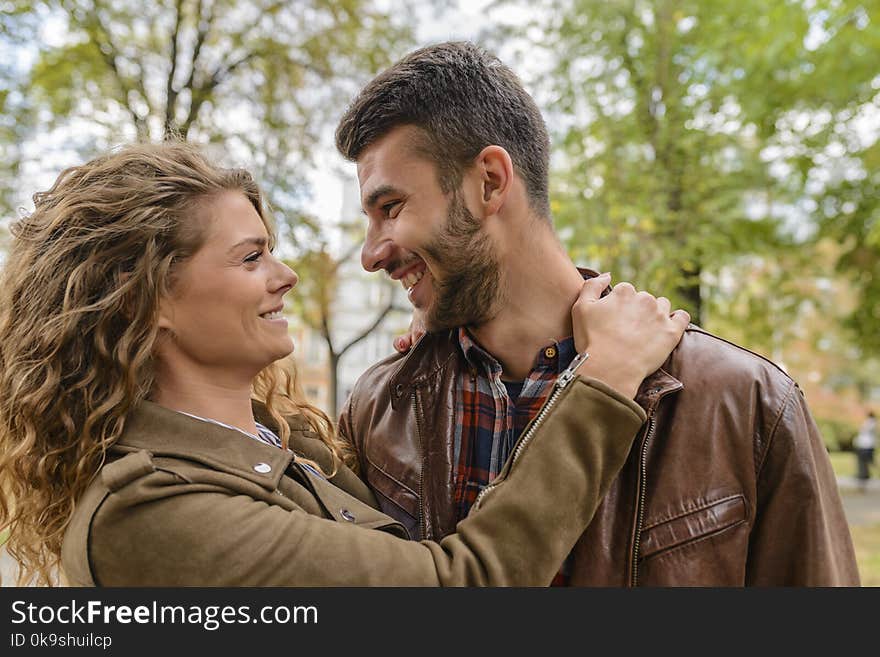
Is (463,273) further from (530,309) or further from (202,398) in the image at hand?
(202,398)

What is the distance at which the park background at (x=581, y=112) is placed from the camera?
8570 mm

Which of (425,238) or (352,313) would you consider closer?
(425,238)

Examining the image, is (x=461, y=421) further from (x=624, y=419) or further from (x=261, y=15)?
(x=261, y=15)

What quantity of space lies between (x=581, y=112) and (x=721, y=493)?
8.71 metres

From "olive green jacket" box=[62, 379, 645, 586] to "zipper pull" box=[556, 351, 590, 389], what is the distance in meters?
0.04

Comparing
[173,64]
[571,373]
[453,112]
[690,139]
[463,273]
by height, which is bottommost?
[571,373]

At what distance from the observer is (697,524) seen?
Answer: 6.30 ft

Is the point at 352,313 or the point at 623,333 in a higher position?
the point at 352,313

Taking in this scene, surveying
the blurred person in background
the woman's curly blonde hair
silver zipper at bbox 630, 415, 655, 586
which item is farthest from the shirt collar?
the blurred person in background

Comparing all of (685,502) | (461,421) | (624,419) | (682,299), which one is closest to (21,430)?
(461,421)

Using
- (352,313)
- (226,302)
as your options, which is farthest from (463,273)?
(352,313)

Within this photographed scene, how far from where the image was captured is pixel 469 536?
1.81 m

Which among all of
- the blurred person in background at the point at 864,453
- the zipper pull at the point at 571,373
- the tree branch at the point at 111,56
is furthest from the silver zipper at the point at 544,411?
the blurred person in background at the point at 864,453

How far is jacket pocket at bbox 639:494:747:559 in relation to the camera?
1915mm
